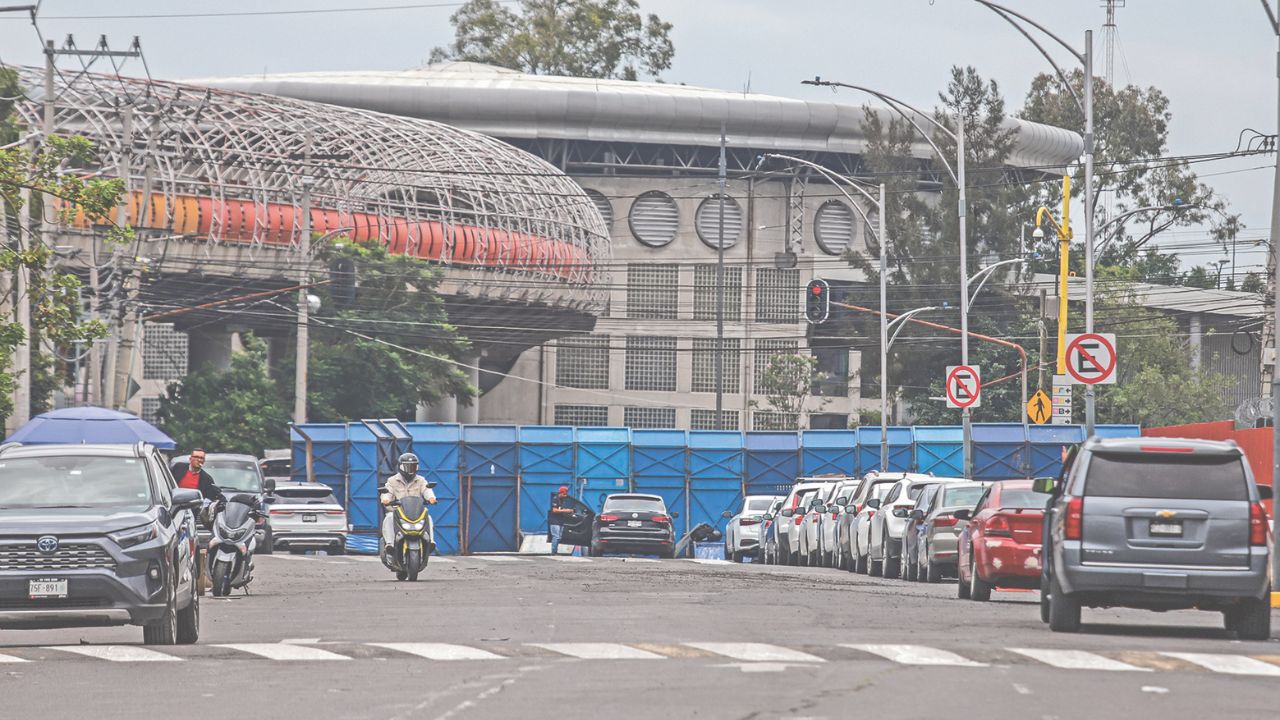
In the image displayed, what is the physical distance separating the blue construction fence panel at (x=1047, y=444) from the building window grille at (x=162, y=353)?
5818 cm

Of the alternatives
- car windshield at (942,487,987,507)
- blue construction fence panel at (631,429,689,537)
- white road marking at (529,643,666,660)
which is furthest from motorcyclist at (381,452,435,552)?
blue construction fence panel at (631,429,689,537)

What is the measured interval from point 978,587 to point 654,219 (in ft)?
248

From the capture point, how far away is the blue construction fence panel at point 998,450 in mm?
53969

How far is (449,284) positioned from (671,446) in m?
25.5

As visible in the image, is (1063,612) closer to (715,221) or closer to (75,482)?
(75,482)

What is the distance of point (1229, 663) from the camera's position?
1413 cm

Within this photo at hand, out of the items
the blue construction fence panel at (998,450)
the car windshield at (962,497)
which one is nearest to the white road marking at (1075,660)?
the car windshield at (962,497)

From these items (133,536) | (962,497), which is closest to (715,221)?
(962,497)

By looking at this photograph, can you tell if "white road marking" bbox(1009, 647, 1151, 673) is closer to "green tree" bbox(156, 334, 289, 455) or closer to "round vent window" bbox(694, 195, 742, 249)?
"green tree" bbox(156, 334, 289, 455)

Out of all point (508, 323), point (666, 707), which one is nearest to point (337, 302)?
point (508, 323)

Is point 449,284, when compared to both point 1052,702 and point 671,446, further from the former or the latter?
point 1052,702

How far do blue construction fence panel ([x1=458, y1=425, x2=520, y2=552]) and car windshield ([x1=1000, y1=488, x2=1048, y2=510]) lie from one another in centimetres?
3129

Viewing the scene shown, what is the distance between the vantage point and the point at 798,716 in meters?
10.7

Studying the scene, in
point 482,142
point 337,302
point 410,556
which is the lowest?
point 410,556
